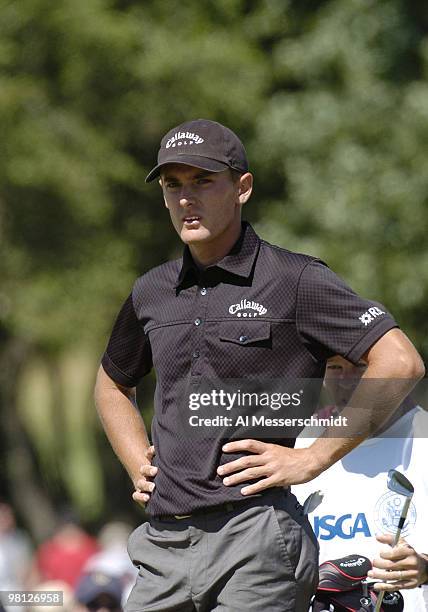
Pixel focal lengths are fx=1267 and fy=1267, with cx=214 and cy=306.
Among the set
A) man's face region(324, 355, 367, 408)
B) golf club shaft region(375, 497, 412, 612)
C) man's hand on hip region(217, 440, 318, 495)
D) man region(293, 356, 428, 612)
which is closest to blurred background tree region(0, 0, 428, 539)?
man region(293, 356, 428, 612)

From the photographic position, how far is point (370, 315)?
4.16 meters

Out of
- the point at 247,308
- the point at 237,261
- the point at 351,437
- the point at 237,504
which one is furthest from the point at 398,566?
the point at 237,261

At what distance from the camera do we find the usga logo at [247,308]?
4215mm

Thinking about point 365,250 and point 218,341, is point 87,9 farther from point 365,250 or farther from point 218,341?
point 218,341

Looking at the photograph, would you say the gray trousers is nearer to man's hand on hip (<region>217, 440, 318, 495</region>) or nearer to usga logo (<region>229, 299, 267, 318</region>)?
man's hand on hip (<region>217, 440, 318, 495</region>)

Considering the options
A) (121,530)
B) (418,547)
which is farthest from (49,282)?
(418,547)

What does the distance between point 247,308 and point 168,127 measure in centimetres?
1410

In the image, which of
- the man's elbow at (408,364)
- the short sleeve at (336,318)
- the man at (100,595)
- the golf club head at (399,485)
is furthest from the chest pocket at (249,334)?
the man at (100,595)

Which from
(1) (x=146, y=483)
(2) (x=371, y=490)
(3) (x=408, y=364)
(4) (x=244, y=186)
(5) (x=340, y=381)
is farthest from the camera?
(2) (x=371, y=490)

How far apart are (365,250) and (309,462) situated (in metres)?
10.5

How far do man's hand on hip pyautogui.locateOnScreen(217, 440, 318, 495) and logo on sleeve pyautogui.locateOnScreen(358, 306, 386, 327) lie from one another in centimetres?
48

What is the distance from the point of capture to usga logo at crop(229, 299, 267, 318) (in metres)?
4.21

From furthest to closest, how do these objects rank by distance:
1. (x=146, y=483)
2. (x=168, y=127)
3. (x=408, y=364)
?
(x=168, y=127) < (x=146, y=483) < (x=408, y=364)

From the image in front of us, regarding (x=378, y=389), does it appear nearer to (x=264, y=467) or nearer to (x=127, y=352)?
(x=264, y=467)
